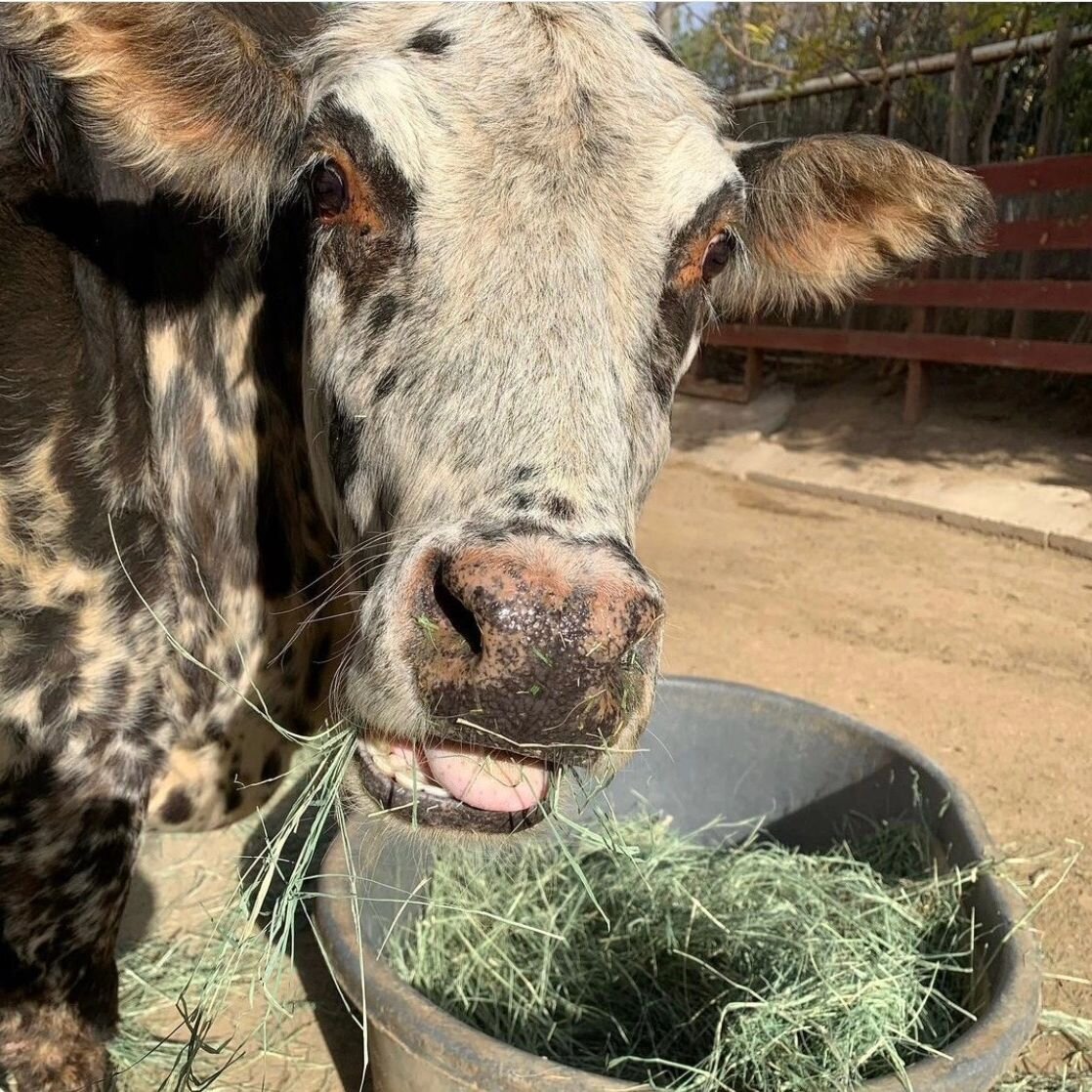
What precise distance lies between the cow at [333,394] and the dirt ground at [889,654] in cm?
83

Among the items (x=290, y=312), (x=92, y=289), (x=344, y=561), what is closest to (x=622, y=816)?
(x=344, y=561)

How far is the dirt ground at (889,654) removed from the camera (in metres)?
3.01

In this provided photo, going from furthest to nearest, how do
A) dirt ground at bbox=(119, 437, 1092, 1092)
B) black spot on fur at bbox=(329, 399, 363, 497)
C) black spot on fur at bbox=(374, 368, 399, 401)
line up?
1. dirt ground at bbox=(119, 437, 1092, 1092)
2. black spot on fur at bbox=(329, 399, 363, 497)
3. black spot on fur at bbox=(374, 368, 399, 401)

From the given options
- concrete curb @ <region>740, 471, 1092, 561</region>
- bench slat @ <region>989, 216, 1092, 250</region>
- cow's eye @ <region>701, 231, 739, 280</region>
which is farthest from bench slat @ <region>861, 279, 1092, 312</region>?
cow's eye @ <region>701, 231, 739, 280</region>

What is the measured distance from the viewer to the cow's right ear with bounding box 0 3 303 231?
1646mm

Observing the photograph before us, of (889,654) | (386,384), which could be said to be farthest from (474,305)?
(889,654)

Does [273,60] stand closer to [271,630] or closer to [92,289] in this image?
[92,289]

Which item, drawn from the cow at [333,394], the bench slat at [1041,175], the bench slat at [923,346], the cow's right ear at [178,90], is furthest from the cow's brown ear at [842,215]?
the bench slat at [1041,175]

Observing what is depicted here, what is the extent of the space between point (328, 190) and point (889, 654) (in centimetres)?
375

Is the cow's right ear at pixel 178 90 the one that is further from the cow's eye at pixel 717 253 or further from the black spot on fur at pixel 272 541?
the cow's eye at pixel 717 253

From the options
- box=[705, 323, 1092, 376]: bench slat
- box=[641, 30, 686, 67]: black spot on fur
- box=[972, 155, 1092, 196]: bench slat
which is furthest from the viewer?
box=[705, 323, 1092, 376]: bench slat

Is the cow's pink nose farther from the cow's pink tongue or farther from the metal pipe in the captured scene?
the metal pipe

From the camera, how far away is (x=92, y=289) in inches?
75.2

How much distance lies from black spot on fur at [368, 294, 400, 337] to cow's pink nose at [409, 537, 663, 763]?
47 cm
